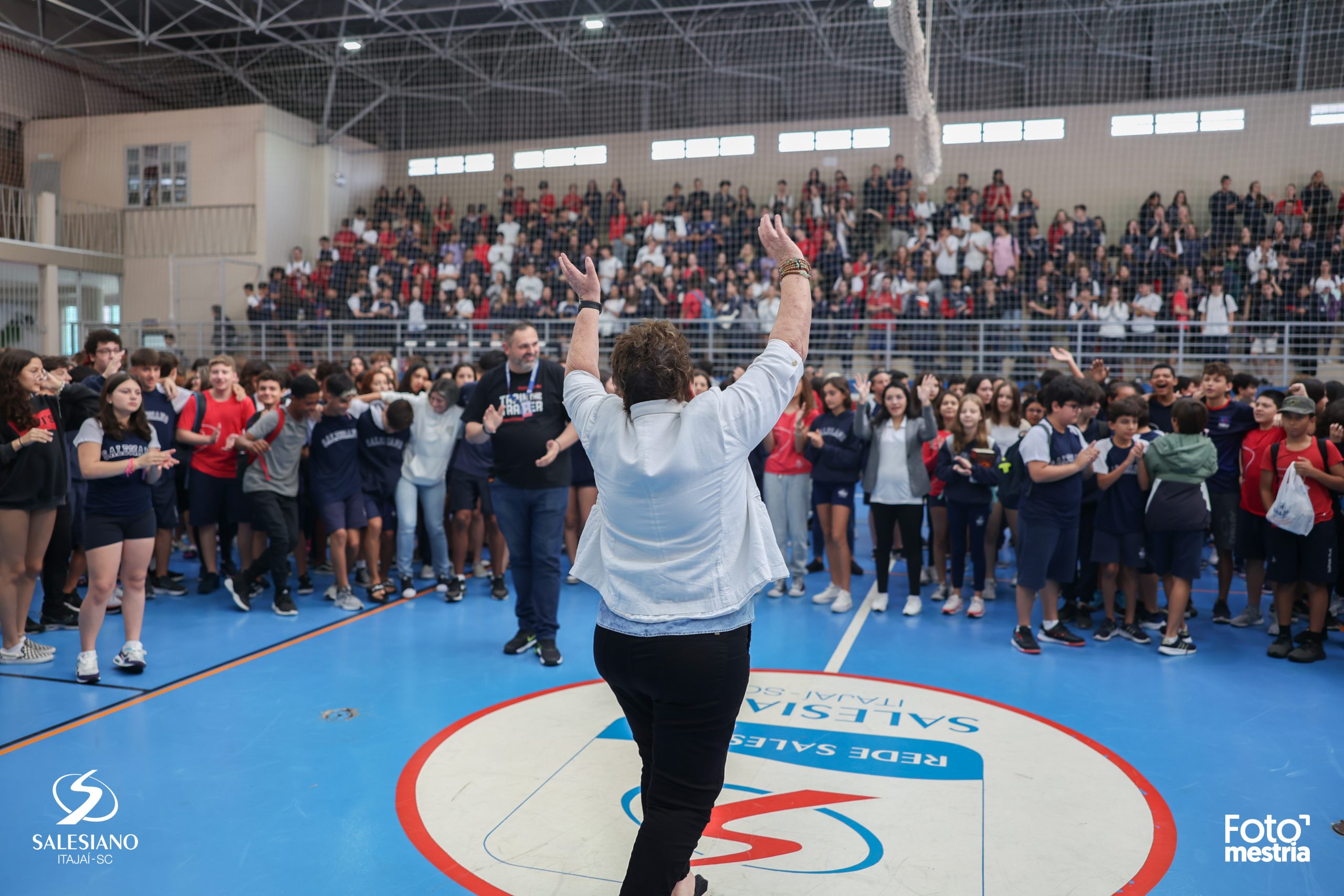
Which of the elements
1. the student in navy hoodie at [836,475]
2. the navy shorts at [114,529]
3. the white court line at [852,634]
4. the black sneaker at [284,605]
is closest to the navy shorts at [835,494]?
the student in navy hoodie at [836,475]

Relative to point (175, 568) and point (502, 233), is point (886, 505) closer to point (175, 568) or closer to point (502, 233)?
point (175, 568)

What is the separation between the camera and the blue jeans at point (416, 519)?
7078 millimetres

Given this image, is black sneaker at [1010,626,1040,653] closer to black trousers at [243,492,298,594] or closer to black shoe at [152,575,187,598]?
black trousers at [243,492,298,594]

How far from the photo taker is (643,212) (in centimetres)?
1877

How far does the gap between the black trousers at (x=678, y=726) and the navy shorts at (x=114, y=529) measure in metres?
3.60

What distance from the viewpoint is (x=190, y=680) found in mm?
5070

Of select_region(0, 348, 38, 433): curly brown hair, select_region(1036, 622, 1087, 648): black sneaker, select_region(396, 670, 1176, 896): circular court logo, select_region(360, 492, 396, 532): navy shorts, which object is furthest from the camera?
select_region(360, 492, 396, 532): navy shorts

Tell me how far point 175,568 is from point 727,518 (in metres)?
7.20

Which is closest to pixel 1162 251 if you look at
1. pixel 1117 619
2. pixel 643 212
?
pixel 643 212

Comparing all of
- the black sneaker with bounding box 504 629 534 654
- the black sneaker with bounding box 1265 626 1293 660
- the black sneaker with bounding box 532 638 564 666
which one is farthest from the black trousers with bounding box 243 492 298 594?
the black sneaker with bounding box 1265 626 1293 660

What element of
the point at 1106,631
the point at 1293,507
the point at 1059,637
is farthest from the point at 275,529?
the point at 1293,507

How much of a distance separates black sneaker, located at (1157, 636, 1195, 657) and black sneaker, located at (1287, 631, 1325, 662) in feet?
1.77

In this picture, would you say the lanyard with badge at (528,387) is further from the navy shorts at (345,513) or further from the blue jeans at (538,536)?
the navy shorts at (345,513)

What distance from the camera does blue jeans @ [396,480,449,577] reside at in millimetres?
7078
